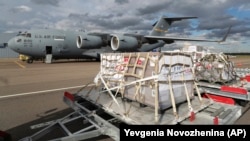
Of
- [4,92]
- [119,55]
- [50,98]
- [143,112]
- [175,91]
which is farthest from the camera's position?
[4,92]

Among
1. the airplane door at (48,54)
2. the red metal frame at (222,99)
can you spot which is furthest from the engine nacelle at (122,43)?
the red metal frame at (222,99)

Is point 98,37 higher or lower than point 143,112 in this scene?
higher

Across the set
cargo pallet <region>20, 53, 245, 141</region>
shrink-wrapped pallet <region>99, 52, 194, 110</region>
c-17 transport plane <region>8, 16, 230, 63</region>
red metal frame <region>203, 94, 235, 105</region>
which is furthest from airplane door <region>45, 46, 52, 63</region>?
red metal frame <region>203, 94, 235, 105</region>

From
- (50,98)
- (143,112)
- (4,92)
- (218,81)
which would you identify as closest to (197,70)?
(218,81)

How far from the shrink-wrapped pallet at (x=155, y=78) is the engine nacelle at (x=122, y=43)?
20270 millimetres

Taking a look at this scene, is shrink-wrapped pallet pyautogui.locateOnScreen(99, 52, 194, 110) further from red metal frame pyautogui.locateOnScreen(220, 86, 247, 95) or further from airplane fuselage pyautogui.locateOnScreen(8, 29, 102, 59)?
airplane fuselage pyautogui.locateOnScreen(8, 29, 102, 59)

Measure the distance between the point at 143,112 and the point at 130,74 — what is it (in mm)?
879

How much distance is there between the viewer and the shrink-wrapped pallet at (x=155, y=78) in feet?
12.3

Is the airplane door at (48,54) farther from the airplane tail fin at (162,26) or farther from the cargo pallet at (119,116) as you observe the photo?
the cargo pallet at (119,116)

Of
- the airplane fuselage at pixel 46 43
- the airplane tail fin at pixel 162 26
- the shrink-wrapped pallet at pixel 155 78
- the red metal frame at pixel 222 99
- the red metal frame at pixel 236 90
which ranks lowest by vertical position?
the red metal frame at pixel 222 99

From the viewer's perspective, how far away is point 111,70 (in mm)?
5227

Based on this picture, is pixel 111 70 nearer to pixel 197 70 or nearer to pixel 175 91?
pixel 175 91

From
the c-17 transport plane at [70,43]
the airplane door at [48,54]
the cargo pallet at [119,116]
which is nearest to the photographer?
the cargo pallet at [119,116]

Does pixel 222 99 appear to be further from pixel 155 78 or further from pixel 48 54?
pixel 48 54
